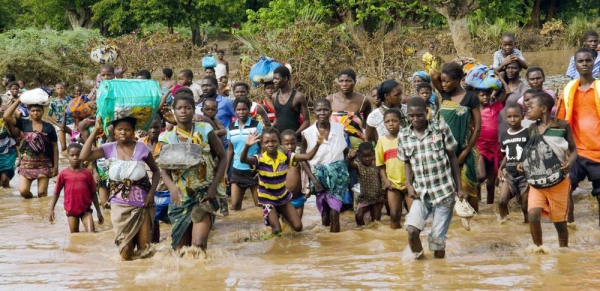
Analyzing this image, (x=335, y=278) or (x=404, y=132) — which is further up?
(x=404, y=132)

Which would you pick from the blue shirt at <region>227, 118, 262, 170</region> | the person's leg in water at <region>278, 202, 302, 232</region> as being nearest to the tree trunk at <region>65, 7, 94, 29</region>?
the blue shirt at <region>227, 118, 262, 170</region>

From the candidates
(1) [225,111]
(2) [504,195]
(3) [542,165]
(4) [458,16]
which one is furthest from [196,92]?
(4) [458,16]

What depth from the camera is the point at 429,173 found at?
24.5 ft

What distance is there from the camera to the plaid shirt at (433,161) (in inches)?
293

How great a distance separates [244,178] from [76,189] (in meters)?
2.12

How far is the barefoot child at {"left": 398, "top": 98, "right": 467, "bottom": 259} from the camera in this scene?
7.44 metres

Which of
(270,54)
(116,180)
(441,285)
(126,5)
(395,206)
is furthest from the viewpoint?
(126,5)

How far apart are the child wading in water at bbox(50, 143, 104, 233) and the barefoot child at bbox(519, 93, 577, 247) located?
4.66 metres

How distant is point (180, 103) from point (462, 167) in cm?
333

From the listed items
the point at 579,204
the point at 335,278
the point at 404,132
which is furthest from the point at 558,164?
the point at 579,204

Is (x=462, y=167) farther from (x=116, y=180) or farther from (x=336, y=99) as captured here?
(x=116, y=180)

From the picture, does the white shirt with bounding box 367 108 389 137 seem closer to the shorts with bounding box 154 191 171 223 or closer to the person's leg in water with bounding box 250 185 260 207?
the person's leg in water with bounding box 250 185 260 207

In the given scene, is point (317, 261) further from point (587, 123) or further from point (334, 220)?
point (587, 123)

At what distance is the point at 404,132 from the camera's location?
7.61m
